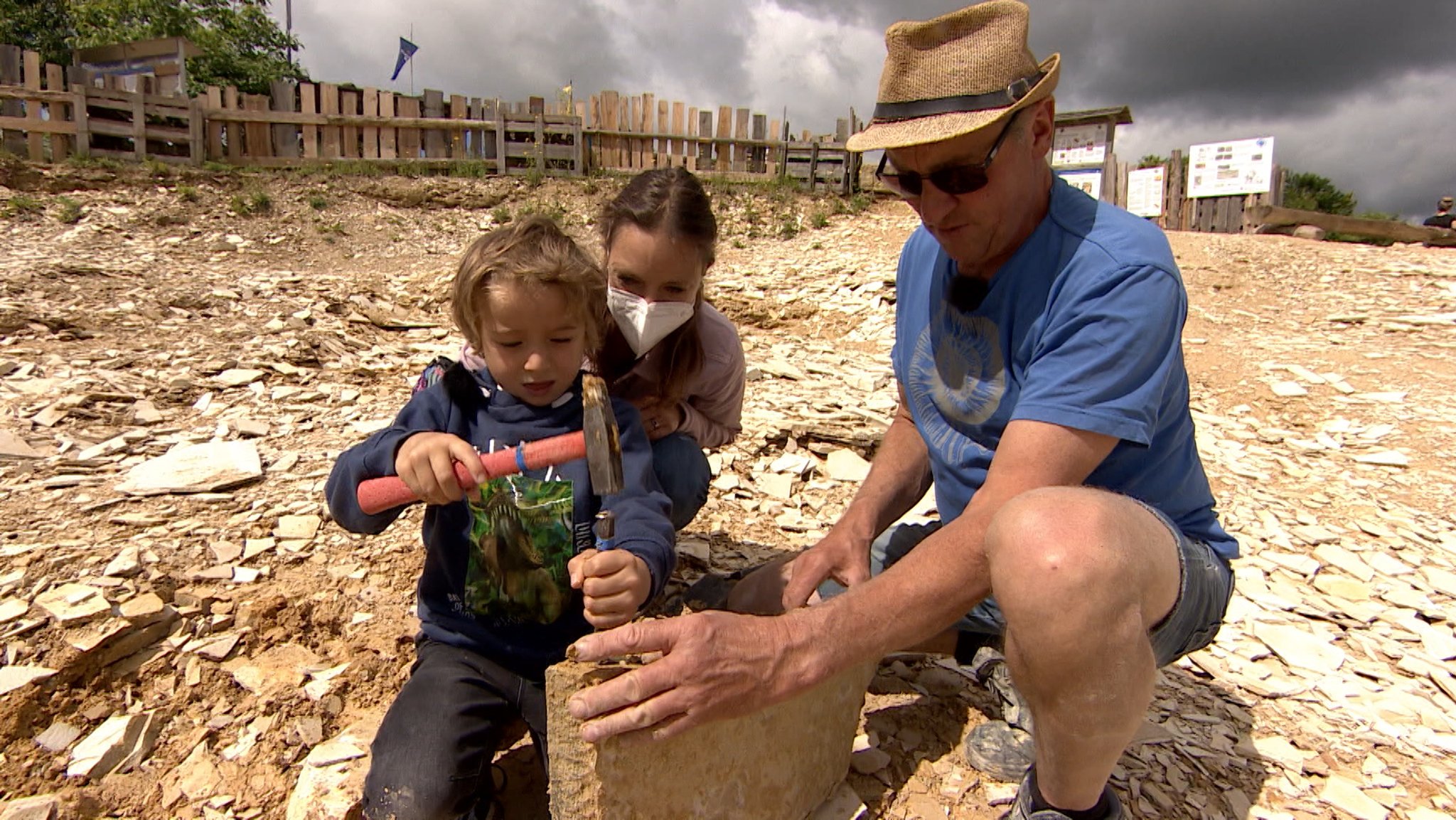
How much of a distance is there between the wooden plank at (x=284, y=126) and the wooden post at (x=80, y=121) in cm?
234

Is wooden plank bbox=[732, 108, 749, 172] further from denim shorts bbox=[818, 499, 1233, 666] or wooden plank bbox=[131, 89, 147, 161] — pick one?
denim shorts bbox=[818, 499, 1233, 666]

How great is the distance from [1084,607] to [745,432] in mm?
2781

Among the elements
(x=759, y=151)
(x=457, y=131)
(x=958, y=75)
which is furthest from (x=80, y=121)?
(x=958, y=75)

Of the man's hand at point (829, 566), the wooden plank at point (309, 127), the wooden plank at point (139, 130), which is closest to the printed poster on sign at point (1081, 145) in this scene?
the man's hand at point (829, 566)

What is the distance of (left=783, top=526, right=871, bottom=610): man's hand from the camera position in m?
2.08

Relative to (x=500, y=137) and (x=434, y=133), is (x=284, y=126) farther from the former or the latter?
(x=500, y=137)

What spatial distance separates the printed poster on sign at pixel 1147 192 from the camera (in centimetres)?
1334

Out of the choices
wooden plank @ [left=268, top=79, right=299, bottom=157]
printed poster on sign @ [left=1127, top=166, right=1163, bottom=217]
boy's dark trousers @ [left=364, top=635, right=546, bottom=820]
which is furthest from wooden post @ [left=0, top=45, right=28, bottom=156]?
printed poster on sign @ [left=1127, top=166, right=1163, bottom=217]

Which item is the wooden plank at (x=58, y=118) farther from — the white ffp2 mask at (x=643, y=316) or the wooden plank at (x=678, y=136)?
the white ffp2 mask at (x=643, y=316)

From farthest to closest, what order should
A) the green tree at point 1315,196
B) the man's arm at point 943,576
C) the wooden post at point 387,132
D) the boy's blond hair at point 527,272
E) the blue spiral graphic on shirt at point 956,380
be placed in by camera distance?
the green tree at point 1315,196 → the wooden post at point 387,132 → the blue spiral graphic on shirt at point 956,380 → the boy's blond hair at point 527,272 → the man's arm at point 943,576

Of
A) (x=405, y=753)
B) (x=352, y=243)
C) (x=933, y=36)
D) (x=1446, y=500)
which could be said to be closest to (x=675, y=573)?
(x=405, y=753)

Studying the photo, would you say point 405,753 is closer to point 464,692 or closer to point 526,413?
point 464,692

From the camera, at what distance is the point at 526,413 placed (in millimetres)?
2014

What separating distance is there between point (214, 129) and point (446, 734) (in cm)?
1372
